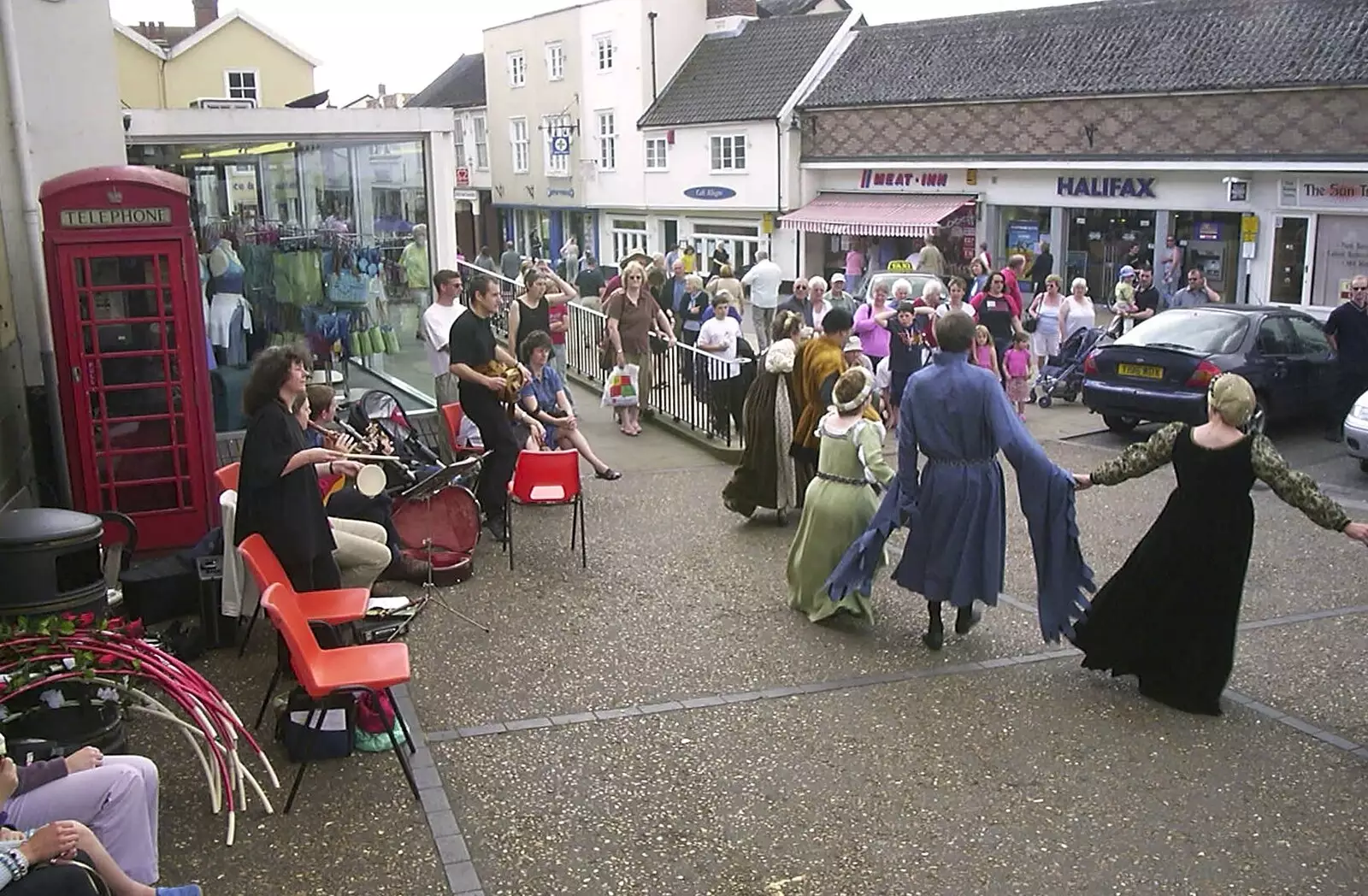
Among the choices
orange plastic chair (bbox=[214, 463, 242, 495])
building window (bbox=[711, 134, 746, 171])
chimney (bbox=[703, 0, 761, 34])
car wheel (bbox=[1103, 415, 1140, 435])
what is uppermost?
chimney (bbox=[703, 0, 761, 34])

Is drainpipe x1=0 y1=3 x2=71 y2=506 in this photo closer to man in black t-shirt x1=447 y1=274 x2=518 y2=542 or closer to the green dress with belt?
man in black t-shirt x1=447 y1=274 x2=518 y2=542

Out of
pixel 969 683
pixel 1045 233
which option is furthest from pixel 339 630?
pixel 1045 233

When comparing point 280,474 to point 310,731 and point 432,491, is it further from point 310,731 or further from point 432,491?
point 432,491

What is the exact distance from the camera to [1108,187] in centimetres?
2691

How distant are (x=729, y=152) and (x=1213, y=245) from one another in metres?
14.7

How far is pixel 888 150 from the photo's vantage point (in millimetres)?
31359

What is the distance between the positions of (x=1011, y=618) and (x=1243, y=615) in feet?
4.76

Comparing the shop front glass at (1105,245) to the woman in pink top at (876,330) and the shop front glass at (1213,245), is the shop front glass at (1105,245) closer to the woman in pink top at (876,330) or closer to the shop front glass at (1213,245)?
the shop front glass at (1213,245)

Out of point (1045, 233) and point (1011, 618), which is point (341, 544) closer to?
point (1011, 618)

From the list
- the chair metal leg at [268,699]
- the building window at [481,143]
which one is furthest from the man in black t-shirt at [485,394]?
the building window at [481,143]

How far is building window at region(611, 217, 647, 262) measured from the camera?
42.0m

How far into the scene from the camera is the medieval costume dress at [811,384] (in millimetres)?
9523

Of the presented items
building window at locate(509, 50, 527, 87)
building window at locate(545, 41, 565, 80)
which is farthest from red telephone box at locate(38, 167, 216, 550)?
building window at locate(509, 50, 527, 87)

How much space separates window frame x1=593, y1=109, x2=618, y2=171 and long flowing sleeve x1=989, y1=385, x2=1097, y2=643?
119 feet
